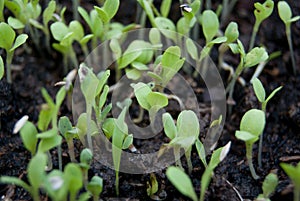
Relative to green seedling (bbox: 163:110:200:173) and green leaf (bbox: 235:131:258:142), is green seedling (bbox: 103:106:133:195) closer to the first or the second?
green seedling (bbox: 163:110:200:173)

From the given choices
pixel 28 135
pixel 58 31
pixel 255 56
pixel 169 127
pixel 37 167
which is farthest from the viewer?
pixel 58 31

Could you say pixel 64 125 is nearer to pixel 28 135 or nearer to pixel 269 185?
pixel 28 135

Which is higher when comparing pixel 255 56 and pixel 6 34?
pixel 6 34

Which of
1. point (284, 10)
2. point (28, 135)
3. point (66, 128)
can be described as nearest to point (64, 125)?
point (66, 128)

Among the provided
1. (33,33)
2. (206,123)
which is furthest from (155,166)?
(33,33)

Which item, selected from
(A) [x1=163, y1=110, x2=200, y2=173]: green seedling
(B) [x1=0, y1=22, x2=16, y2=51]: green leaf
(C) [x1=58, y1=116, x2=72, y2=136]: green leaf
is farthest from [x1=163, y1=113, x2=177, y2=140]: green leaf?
(B) [x1=0, y1=22, x2=16, y2=51]: green leaf

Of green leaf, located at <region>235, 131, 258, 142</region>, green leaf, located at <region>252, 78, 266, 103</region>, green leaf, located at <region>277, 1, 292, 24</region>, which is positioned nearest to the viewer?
green leaf, located at <region>235, 131, 258, 142</region>

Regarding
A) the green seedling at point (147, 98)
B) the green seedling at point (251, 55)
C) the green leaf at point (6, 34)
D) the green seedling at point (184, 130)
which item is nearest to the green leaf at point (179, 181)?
the green seedling at point (184, 130)
